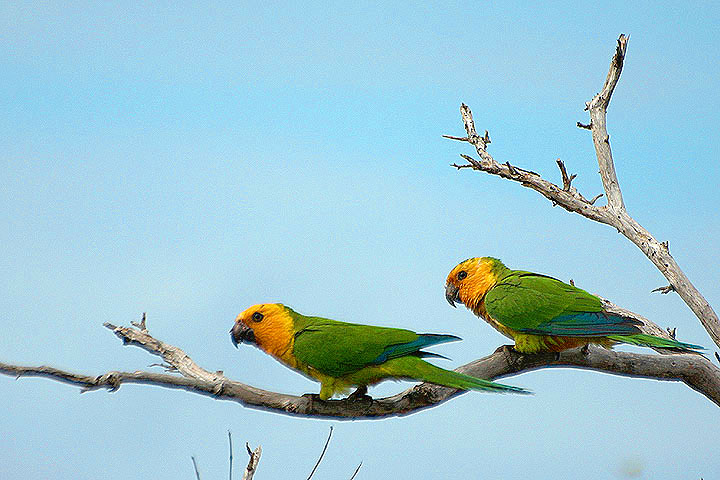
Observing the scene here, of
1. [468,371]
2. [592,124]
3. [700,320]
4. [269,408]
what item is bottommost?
[269,408]

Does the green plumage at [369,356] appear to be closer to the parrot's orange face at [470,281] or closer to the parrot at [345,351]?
the parrot at [345,351]

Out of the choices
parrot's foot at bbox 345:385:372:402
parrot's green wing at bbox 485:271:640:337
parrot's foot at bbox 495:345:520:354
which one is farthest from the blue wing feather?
parrot's foot at bbox 495:345:520:354

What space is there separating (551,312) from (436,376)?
2.38 ft

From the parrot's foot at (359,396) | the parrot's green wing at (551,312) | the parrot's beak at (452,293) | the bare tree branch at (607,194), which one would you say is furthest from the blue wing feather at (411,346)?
the bare tree branch at (607,194)

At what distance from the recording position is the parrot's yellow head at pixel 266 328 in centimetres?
319

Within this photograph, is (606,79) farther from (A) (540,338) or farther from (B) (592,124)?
(A) (540,338)

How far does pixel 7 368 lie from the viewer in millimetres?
3104

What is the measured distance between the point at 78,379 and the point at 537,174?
2871 millimetres

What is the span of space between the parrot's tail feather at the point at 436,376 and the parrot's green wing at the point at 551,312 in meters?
0.52

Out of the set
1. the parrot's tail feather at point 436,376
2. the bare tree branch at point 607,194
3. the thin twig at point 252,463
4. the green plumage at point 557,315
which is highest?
the bare tree branch at point 607,194

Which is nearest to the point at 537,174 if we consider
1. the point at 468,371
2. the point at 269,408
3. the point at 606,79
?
the point at 606,79

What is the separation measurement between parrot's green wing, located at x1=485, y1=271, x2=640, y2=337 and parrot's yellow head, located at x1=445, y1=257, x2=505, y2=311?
0.14m

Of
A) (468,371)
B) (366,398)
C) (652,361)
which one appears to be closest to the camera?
(366,398)

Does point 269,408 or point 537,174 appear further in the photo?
point 537,174
